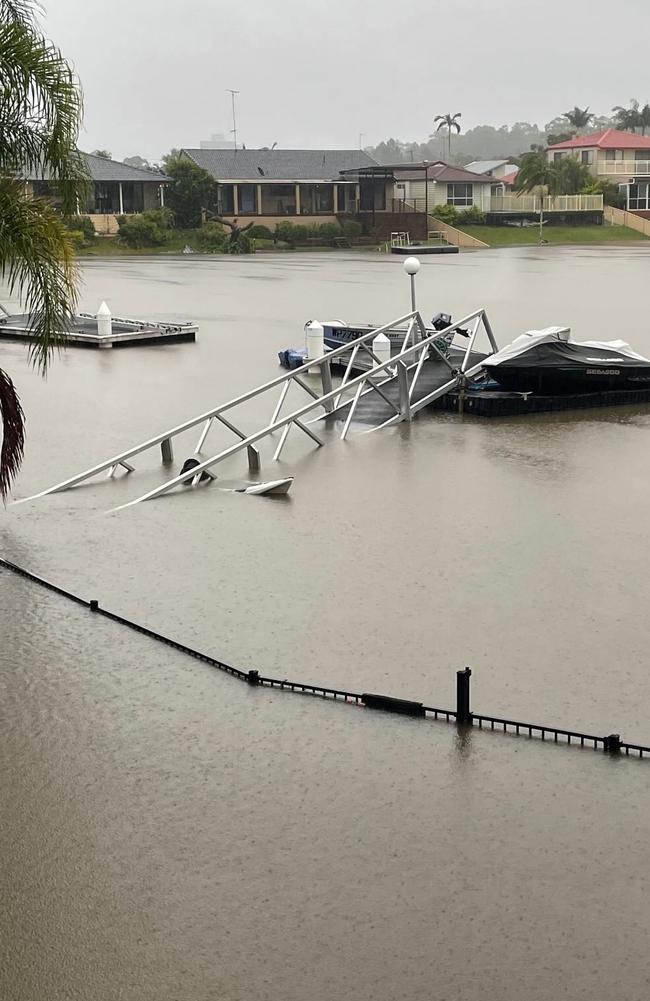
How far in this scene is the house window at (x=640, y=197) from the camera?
93.8 metres

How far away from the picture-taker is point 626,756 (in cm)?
949

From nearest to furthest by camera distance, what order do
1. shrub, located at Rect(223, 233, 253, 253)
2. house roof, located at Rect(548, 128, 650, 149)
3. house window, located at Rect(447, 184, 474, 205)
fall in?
shrub, located at Rect(223, 233, 253, 253), house window, located at Rect(447, 184, 474, 205), house roof, located at Rect(548, 128, 650, 149)

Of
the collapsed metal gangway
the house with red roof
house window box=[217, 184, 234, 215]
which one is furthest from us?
the house with red roof

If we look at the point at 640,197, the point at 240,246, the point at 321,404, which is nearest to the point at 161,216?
the point at 240,246

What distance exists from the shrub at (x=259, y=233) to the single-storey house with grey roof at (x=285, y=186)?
151 inches

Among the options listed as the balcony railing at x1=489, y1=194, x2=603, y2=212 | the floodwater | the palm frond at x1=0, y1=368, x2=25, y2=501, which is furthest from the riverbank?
the palm frond at x1=0, y1=368, x2=25, y2=501

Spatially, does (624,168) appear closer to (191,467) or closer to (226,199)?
(226,199)

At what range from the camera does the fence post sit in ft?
33.0

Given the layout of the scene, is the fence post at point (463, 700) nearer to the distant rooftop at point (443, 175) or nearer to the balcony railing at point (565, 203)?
the balcony railing at point (565, 203)

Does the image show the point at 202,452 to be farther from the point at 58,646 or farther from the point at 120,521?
the point at 58,646

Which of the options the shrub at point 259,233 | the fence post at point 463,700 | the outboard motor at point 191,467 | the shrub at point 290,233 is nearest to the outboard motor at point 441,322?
the outboard motor at point 191,467

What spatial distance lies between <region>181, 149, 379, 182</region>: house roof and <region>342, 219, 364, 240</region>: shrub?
6.36m

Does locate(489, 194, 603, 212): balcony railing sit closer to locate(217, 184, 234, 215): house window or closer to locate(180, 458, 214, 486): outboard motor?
locate(217, 184, 234, 215): house window

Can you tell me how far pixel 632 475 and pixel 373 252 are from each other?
6266 cm
